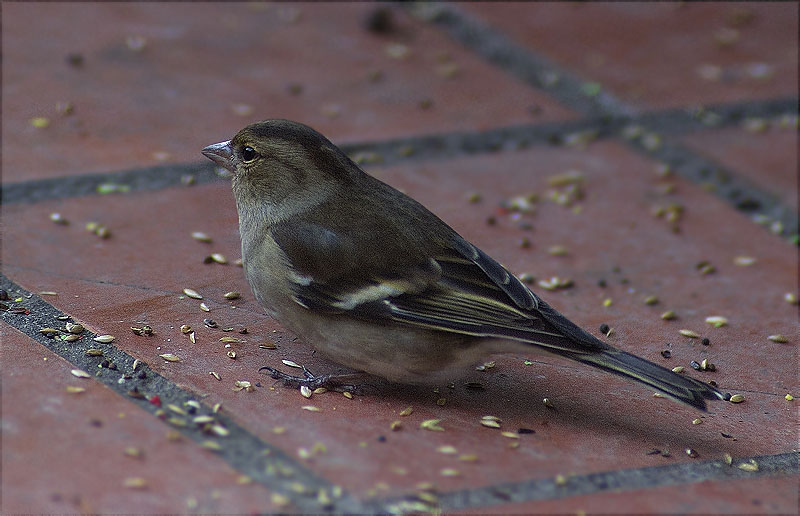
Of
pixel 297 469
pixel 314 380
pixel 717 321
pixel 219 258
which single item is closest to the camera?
pixel 297 469

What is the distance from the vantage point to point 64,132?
4012mm

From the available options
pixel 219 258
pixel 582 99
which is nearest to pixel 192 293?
pixel 219 258

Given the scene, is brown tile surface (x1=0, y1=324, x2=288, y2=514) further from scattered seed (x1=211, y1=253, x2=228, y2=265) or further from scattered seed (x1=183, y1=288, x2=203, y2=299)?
scattered seed (x1=211, y1=253, x2=228, y2=265)

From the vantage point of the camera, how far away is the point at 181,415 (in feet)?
8.23

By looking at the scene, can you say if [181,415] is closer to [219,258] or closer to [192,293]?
[192,293]

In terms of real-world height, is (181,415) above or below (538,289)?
below

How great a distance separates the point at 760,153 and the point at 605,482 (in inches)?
94.8

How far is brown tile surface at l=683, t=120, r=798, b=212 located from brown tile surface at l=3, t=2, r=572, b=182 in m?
0.59

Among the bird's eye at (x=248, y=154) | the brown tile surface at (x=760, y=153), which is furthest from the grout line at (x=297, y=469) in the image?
the brown tile surface at (x=760, y=153)

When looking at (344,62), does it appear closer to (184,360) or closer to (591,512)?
→ (184,360)

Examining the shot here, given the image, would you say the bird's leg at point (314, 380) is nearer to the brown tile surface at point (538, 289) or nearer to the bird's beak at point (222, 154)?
the brown tile surface at point (538, 289)

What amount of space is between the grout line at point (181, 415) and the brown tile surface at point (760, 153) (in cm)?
248

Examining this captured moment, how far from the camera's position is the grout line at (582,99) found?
163 inches

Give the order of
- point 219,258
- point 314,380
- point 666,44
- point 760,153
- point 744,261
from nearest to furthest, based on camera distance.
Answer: point 314,380 < point 219,258 < point 744,261 < point 760,153 < point 666,44
